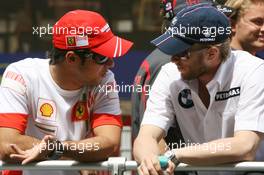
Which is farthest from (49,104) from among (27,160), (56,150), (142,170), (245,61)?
(245,61)

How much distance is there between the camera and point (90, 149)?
13.0ft

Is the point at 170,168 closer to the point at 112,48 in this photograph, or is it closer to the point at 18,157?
the point at 18,157

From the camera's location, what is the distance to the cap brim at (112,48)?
420cm

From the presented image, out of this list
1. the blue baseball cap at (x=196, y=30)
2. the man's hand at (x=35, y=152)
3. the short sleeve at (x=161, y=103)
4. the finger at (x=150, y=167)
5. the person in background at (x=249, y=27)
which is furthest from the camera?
the person in background at (x=249, y=27)

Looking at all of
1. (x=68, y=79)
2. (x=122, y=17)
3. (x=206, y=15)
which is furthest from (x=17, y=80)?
(x=122, y=17)

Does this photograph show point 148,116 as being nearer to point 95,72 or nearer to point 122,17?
point 95,72

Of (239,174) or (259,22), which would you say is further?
(259,22)

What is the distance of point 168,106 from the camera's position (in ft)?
13.5

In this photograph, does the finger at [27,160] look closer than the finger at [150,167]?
No

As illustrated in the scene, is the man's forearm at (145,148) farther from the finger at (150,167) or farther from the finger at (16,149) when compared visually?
the finger at (16,149)

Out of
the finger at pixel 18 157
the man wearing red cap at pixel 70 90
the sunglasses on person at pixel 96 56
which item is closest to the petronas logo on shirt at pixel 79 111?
the man wearing red cap at pixel 70 90

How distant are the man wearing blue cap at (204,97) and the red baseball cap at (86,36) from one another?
0.27 metres

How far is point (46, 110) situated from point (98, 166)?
52 centimetres

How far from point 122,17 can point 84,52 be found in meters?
3.29
